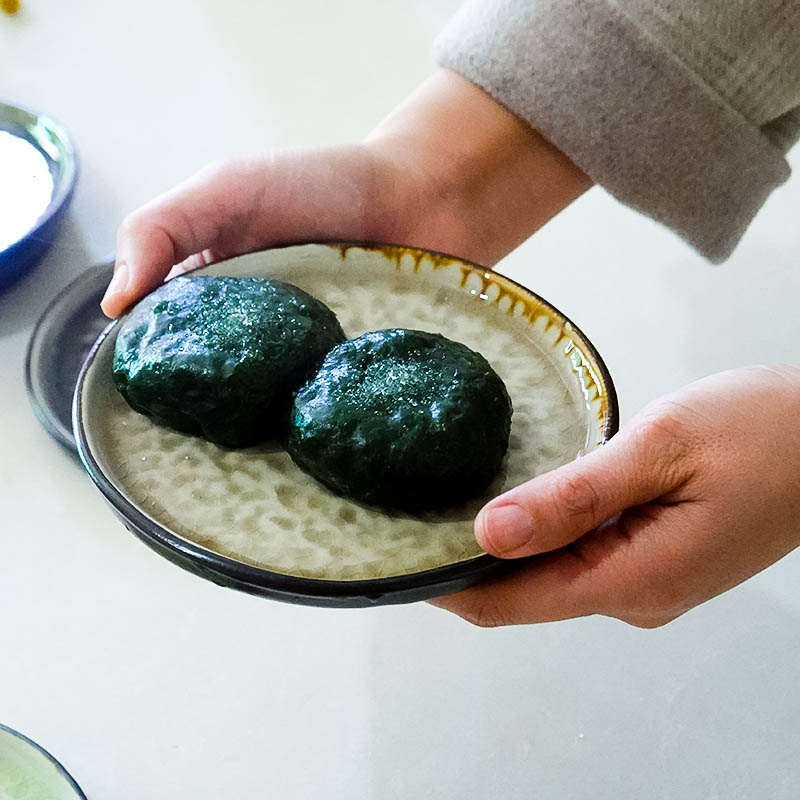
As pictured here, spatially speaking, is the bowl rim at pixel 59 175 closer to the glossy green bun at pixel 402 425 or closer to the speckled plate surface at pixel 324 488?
the speckled plate surface at pixel 324 488

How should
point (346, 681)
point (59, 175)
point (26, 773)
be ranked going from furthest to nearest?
point (59, 175) → point (346, 681) → point (26, 773)

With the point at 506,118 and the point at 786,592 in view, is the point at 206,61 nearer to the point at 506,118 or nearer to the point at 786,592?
the point at 506,118

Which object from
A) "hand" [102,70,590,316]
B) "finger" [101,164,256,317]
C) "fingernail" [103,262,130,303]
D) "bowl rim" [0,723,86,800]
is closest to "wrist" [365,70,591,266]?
"hand" [102,70,590,316]

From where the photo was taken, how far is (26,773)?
1.89 feet

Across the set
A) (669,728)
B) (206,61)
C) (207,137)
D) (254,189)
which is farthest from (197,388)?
(206,61)

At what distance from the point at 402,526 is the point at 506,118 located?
19.2 inches

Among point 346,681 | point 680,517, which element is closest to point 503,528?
point 680,517

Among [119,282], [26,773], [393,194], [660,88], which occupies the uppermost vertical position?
[660,88]

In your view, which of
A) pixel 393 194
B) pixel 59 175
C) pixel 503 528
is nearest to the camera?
pixel 503 528

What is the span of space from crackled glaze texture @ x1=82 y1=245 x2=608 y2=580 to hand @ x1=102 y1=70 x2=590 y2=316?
0.26 ft

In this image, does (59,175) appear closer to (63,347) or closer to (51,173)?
(51,173)

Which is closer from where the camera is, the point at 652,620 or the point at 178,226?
the point at 652,620

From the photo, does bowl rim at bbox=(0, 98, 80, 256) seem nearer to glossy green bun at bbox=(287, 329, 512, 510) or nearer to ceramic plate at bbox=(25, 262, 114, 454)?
ceramic plate at bbox=(25, 262, 114, 454)

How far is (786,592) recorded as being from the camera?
2.61 feet
